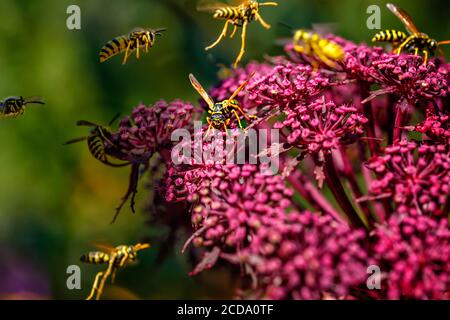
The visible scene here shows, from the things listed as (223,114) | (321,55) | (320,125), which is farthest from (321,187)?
(321,55)

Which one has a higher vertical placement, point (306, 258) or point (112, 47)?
point (112, 47)

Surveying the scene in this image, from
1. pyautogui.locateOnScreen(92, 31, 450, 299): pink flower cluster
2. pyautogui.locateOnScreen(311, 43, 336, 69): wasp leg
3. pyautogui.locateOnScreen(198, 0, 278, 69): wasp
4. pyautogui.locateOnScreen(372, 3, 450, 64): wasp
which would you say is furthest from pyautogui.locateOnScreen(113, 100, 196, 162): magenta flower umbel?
pyautogui.locateOnScreen(372, 3, 450, 64): wasp

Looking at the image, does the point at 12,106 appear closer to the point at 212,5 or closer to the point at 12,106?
the point at 12,106

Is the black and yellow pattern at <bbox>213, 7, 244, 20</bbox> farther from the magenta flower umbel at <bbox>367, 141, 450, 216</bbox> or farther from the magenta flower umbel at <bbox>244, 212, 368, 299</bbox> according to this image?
the magenta flower umbel at <bbox>244, 212, 368, 299</bbox>

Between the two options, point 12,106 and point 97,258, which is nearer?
point 97,258

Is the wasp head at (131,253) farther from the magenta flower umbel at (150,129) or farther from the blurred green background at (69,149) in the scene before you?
the magenta flower umbel at (150,129)
